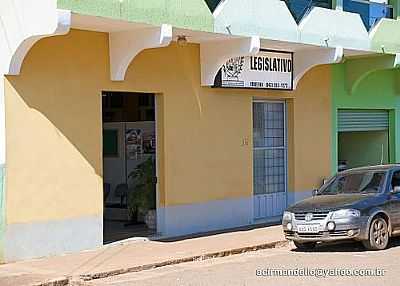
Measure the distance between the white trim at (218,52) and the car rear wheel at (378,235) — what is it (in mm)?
4211

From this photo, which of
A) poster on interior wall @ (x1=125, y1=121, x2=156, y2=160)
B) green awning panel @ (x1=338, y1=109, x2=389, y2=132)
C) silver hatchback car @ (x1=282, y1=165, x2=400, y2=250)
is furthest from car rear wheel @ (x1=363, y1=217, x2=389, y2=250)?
green awning panel @ (x1=338, y1=109, x2=389, y2=132)

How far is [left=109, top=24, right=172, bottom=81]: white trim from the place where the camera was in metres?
13.1

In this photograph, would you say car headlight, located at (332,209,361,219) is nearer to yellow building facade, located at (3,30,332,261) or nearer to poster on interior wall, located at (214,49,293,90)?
yellow building facade, located at (3,30,332,261)

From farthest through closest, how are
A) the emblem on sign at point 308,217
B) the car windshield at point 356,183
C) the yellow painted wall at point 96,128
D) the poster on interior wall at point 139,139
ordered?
the poster on interior wall at point 139,139, the car windshield at point 356,183, the emblem on sign at point 308,217, the yellow painted wall at point 96,128

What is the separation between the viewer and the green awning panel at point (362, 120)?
19797 millimetres

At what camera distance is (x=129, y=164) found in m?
17.7

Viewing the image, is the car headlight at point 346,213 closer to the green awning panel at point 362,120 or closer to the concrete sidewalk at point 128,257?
the concrete sidewalk at point 128,257

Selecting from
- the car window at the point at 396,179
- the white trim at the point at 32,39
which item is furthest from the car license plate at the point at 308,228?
the white trim at the point at 32,39

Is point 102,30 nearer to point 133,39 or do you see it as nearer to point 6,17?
point 133,39

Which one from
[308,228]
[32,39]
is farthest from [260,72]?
[32,39]

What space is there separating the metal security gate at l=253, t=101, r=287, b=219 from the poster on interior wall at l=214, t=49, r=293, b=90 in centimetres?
77

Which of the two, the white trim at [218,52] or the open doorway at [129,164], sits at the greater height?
the white trim at [218,52]

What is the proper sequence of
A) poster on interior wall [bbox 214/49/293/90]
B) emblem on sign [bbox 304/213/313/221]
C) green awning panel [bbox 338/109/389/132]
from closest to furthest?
emblem on sign [bbox 304/213/313/221] → poster on interior wall [bbox 214/49/293/90] → green awning panel [bbox 338/109/389/132]

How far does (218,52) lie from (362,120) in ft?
22.5
